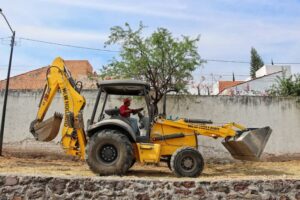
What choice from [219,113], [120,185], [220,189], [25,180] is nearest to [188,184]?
[220,189]

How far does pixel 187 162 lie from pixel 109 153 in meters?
1.87

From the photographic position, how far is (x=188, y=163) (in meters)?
9.77

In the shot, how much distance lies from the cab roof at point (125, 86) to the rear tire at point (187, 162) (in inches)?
69.4

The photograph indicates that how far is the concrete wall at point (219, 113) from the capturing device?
600 inches

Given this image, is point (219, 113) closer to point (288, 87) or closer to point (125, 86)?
point (288, 87)

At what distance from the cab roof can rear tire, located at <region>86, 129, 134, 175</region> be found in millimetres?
1173

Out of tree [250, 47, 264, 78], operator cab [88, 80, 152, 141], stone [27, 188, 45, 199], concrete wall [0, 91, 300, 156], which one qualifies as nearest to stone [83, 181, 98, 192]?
stone [27, 188, 45, 199]

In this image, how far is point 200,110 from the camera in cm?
1542

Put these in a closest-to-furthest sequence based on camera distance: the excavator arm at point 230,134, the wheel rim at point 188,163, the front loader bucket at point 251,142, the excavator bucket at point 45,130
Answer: the wheel rim at point 188,163 < the excavator arm at point 230,134 < the front loader bucket at point 251,142 < the excavator bucket at point 45,130

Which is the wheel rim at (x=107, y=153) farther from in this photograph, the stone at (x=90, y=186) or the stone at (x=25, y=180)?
the stone at (x=25, y=180)

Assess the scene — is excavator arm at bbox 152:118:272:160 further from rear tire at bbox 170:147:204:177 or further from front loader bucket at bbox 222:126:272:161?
rear tire at bbox 170:147:204:177

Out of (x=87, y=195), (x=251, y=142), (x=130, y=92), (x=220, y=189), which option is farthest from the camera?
(x=130, y=92)

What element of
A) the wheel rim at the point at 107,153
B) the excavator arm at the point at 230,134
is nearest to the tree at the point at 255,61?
the excavator arm at the point at 230,134

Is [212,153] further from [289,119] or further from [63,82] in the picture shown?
[63,82]
